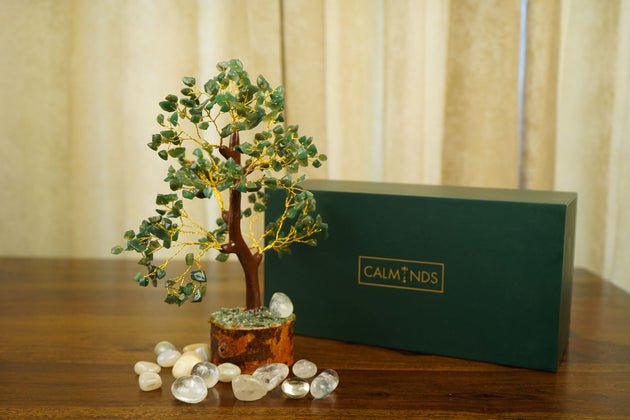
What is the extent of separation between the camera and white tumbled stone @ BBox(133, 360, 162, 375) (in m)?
0.70

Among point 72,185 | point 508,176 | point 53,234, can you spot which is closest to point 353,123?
point 508,176

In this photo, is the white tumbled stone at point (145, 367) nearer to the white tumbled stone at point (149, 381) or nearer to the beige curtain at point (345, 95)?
the white tumbled stone at point (149, 381)

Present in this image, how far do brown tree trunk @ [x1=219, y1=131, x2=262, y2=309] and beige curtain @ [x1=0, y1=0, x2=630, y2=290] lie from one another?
2.39 feet

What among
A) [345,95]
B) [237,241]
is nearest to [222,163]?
[237,241]

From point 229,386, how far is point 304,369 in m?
0.09

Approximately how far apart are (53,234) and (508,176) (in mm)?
1158

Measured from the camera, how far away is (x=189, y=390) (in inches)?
24.7

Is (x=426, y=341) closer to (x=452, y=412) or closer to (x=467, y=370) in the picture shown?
(x=467, y=370)

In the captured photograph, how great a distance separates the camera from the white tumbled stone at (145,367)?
2.30 ft

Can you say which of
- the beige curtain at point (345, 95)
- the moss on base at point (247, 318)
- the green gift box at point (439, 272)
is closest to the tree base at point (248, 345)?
the moss on base at point (247, 318)

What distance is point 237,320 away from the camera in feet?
2.32

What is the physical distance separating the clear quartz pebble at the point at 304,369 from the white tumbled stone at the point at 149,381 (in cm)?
15

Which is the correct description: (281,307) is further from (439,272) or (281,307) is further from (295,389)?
(439,272)

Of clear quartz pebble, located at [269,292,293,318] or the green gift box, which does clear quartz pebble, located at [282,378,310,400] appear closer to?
clear quartz pebble, located at [269,292,293,318]
